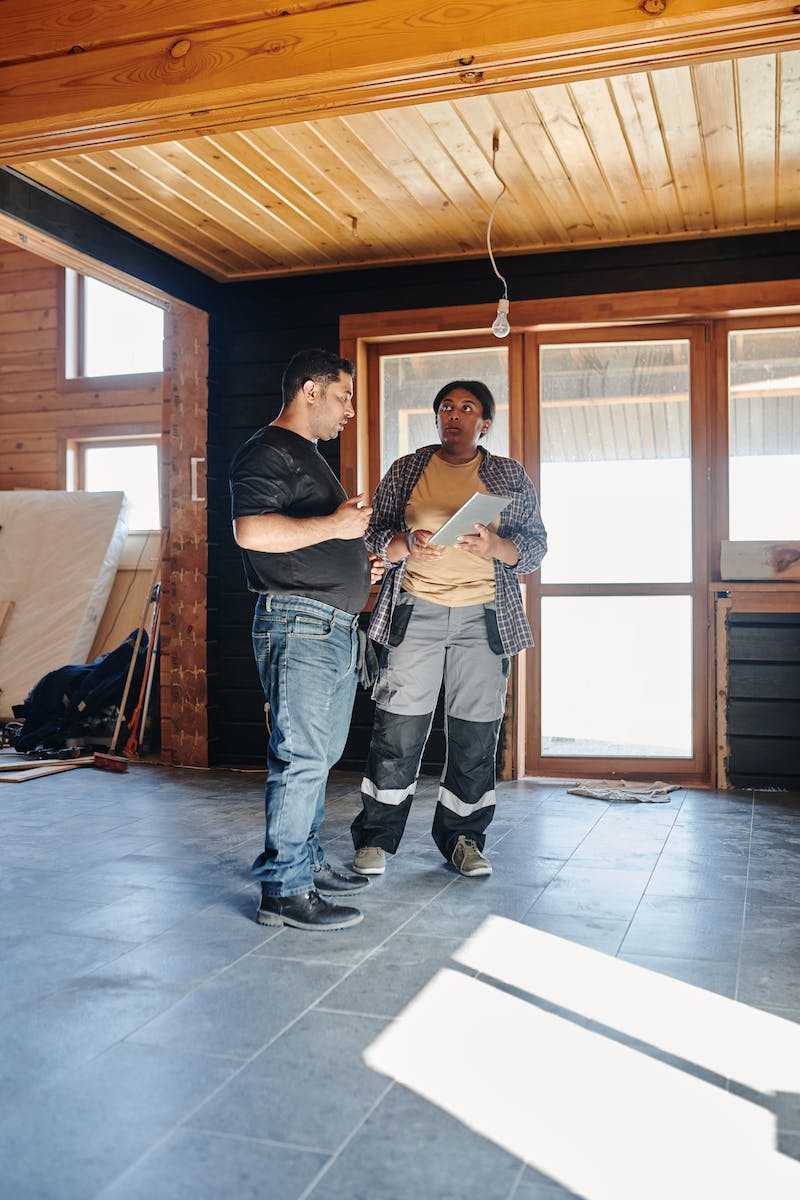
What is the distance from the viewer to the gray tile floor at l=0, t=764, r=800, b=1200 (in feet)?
5.32

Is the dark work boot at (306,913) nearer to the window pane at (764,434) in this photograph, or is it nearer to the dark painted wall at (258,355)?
the dark painted wall at (258,355)

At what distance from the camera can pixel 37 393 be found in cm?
811

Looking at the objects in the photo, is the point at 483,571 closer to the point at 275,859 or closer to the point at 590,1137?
the point at 275,859

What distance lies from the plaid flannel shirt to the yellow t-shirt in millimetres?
26

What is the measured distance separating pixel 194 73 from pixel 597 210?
2.35 m

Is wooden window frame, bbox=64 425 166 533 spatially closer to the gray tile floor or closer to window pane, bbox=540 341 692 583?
window pane, bbox=540 341 692 583

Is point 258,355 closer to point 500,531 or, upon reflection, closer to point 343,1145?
point 500,531

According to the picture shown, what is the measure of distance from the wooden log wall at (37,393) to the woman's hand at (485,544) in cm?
515

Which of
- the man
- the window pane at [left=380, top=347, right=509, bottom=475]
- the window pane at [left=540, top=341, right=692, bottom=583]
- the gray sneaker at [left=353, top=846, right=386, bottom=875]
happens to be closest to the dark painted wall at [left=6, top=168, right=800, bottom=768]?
the window pane at [left=380, top=347, right=509, bottom=475]

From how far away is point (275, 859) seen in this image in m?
2.79

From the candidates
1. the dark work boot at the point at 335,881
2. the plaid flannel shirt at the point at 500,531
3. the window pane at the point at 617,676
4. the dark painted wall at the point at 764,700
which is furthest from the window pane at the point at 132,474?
the dark work boot at the point at 335,881

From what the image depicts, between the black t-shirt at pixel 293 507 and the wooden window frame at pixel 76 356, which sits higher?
the wooden window frame at pixel 76 356

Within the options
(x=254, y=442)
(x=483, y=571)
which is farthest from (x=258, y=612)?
(x=483, y=571)

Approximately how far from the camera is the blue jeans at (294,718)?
2.76 metres
